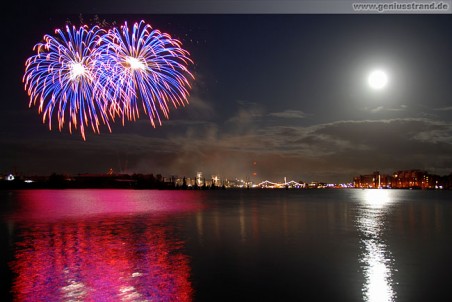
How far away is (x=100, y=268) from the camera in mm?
15336

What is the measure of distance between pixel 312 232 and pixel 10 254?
62.6 feet

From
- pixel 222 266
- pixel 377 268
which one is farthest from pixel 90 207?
pixel 377 268

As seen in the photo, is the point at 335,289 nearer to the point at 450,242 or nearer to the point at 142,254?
the point at 142,254

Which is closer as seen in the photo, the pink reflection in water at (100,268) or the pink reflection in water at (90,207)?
the pink reflection in water at (100,268)

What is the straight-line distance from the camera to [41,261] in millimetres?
16766

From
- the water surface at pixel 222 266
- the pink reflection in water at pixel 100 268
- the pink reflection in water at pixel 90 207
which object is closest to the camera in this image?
the pink reflection in water at pixel 100 268

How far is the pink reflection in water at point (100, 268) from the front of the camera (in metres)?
12.0

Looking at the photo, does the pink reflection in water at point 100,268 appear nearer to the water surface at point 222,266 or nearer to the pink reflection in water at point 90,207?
the water surface at point 222,266

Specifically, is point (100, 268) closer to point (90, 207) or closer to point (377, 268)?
point (377, 268)

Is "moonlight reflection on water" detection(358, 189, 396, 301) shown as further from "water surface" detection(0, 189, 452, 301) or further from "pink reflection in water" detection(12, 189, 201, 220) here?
"pink reflection in water" detection(12, 189, 201, 220)

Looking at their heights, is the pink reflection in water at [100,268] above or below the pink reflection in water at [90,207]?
above

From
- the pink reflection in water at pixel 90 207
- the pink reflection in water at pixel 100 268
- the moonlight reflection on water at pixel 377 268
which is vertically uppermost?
the pink reflection in water at pixel 100 268

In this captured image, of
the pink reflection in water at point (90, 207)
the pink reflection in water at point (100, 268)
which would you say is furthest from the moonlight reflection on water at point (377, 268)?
the pink reflection in water at point (90, 207)

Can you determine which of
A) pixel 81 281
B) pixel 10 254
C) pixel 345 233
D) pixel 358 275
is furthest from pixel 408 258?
pixel 10 254
